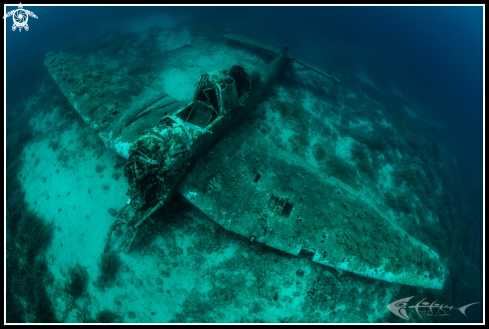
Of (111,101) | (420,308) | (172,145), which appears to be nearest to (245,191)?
(172,145)

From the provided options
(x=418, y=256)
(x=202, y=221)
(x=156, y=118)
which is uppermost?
(x=156, y=118)

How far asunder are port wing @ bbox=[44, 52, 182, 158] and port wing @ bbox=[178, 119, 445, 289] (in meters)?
2.86

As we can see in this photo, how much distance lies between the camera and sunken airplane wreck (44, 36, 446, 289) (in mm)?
5648

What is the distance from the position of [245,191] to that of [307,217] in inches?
74.5

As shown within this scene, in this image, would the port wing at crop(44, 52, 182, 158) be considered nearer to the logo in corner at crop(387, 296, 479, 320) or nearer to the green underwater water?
the green underwater water

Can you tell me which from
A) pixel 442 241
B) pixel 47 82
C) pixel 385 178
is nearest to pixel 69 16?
pixel 47 82

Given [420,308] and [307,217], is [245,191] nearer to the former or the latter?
[307,217]

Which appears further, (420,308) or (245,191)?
(420,308)

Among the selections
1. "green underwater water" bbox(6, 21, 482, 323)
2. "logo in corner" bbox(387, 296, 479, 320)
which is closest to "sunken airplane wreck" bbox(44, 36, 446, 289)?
"green underwater water" bbox(6, 21, 482, 323)

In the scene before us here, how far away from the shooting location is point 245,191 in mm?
6547

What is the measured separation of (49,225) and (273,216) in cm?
770

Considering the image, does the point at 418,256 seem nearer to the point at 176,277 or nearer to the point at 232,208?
the point at 232,208

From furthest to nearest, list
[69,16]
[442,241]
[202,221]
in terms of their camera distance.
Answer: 1. [69,16]
2. [442,241]
3. [202,221]

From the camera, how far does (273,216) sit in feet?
20.2
